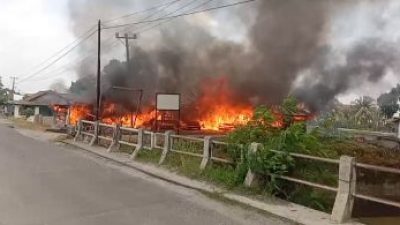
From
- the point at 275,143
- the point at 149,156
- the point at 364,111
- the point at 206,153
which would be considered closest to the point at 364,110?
the point at 364,111

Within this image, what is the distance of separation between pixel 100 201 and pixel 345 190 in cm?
395

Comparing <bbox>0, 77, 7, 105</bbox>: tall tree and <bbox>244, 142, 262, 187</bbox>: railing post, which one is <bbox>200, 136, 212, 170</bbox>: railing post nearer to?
<bbox>244, 142, 262, 187</bbox>: railing post

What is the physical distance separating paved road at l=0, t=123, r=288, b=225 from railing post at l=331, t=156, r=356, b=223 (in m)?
0.88

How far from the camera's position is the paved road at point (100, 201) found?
24.8ft

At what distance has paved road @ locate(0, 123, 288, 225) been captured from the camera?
7.57 m

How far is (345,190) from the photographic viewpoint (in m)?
7.77

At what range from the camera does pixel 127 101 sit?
42.9 m

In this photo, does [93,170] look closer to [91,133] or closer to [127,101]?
[91,133]

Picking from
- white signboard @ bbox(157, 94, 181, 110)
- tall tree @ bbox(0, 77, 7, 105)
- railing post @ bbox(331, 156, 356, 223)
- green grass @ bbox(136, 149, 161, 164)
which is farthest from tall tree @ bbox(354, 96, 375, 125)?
tall tree @ bbox(0, 77, 7, 105)

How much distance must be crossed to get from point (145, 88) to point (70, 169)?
31.0 m

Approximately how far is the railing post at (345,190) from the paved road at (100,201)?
0.88 metres

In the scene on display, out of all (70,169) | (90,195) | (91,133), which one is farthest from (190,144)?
(91,133)

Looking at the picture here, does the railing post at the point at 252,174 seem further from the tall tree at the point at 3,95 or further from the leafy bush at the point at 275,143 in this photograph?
the tall tree at the point at 3,95

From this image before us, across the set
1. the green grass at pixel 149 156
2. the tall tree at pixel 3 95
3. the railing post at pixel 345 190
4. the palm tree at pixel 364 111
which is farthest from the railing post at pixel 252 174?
the tall tree at pixel 3 95
